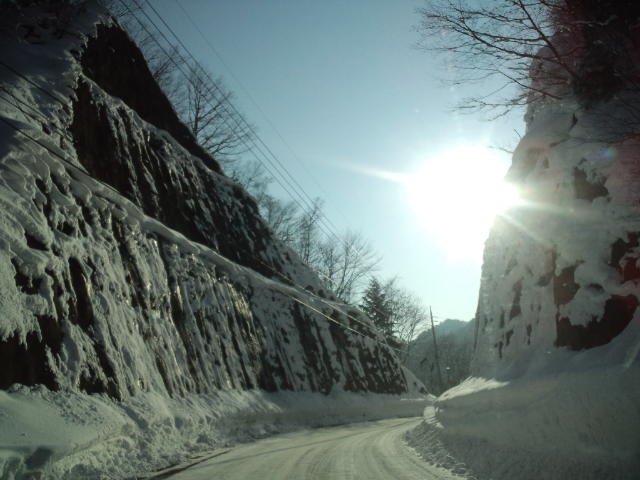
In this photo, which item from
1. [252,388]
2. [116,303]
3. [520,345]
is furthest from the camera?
[252,388]

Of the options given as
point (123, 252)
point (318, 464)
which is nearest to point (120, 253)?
point (123, 252)

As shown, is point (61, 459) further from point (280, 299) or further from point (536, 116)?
point (280, 299)

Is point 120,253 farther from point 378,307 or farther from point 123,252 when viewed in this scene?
point 378,307

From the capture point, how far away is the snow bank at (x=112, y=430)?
16.9 ft

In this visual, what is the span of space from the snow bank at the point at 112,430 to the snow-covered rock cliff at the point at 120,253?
0.09 meters

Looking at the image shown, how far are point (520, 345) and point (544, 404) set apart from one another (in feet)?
8.29

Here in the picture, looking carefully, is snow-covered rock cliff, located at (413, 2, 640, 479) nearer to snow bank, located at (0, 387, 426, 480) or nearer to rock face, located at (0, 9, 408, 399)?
snow bank, located at (0, 387, 426, 480)

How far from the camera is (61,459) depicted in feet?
18.0

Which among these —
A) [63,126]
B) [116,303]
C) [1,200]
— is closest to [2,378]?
[1,200]

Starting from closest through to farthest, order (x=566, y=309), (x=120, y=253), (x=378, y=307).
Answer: (x=566, y=309) → (x=120, y=253) → (x=378, y=307)

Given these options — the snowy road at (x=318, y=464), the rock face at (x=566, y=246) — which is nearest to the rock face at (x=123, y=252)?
the snowy road at (x=318, y=464)

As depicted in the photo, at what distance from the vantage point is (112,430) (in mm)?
6910

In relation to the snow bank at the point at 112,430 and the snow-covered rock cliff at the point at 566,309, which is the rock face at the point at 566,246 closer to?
the snow-covered rock cliff at the point at 566,309

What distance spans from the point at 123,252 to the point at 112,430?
4.81 metres
